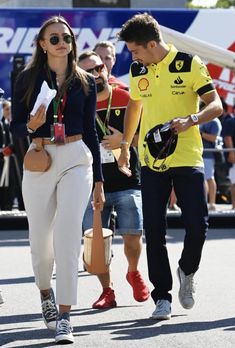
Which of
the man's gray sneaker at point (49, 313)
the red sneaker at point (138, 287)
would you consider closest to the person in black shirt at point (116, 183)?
the red sneaker at point (138, 287)

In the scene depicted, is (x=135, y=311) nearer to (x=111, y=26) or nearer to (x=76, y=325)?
(x=76, y=325)

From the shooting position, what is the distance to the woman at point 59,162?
6750 mm

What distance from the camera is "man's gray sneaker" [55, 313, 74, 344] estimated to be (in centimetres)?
662

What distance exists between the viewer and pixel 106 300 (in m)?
8.20

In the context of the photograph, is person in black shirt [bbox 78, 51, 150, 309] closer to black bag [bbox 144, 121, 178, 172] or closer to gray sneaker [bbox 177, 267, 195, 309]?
gray sneaker [bbox 177, 267, 195, 309]

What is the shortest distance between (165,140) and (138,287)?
1486 millimetres

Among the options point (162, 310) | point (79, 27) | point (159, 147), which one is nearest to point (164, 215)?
point (159, 147)

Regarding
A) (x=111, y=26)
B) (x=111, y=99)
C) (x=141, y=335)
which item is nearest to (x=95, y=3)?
(x=111, y=26)

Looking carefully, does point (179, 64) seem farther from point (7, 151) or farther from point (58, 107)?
point (7, 151)

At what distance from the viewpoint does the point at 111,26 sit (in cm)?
1888

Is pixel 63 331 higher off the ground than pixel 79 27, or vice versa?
pixel 79 27

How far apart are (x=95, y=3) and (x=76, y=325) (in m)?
22.9

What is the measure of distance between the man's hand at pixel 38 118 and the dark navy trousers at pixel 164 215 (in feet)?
3.61

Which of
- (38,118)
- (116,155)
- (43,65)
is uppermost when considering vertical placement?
(43,65)
